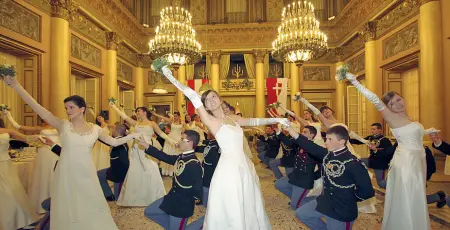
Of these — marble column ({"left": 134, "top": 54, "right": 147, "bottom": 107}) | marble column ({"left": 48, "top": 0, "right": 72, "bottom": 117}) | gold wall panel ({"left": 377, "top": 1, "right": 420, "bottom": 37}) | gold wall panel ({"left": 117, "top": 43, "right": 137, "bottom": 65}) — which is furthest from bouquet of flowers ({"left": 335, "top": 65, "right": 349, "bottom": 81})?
marble column ({"left": 134, "top": 54, "right": 147, "bottom": 107})

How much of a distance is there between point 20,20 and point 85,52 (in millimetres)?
3413

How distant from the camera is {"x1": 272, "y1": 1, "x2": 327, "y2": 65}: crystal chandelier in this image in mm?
8192

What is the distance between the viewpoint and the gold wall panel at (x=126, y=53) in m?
14.2

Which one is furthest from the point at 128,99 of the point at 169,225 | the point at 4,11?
the point at 169,225

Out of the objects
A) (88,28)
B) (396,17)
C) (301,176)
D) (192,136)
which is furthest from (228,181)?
(88,28)

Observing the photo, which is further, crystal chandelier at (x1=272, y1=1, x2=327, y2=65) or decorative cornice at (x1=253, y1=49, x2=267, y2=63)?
decorative cornice at (x1=253, y1=49, x2=267, y2=63)

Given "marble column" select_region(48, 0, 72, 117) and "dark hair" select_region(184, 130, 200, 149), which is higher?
"marble column" select_region(48, 0, 72, 117)

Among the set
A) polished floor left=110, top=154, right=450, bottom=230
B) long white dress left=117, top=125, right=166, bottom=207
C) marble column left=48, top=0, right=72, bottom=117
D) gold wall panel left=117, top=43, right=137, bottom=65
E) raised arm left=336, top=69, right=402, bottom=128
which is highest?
gold wall panel left=117, top=43, right=137, bottom=65

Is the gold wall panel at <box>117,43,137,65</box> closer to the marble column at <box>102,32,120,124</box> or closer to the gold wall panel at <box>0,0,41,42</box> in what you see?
the marble column at <box>102,32,120,124</box>

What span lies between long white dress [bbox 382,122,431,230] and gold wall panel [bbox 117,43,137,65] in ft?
41.9

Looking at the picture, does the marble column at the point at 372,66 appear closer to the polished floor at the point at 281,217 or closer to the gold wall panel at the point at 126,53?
the polished floor at the point at 281,217

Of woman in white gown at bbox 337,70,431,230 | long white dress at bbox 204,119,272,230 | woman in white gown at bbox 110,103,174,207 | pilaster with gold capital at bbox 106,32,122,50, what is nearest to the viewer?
→ long white dress at bbox 204,119,272,230

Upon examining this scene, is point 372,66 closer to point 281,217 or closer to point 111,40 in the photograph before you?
point 281,217

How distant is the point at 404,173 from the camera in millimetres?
3412
